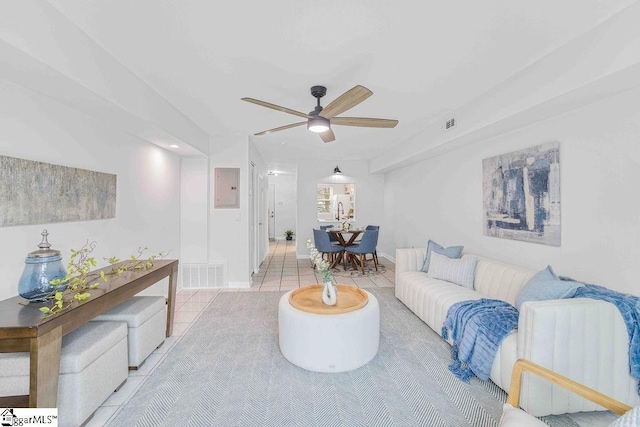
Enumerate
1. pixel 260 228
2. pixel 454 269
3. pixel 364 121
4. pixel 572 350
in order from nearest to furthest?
pixel 572 350, pixel 364 121, pixel 454 269, pixel 260 228

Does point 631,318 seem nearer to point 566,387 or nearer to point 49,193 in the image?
point 566,387

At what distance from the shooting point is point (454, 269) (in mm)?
3156

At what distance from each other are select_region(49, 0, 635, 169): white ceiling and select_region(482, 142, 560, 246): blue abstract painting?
837mm

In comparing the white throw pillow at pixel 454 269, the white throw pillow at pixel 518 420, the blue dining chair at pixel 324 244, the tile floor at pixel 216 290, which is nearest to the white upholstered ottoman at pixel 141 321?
the tile floor at pixel 216 290

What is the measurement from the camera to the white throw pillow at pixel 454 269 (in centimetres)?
306

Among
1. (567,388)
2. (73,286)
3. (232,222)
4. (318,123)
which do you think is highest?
(318,123)

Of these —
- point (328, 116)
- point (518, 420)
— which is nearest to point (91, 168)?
point (328, 116)

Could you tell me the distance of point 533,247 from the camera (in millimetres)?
2779

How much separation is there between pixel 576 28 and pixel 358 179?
17.9 ft

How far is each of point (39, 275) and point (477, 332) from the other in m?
3.00

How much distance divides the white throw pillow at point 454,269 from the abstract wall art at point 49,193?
360 cm

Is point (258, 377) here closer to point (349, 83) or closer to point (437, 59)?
point (349, 83)

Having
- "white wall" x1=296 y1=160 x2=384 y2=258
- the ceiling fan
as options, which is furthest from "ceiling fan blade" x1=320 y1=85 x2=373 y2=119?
"white wall" x1=296 y1=160 x2=384 y2=258

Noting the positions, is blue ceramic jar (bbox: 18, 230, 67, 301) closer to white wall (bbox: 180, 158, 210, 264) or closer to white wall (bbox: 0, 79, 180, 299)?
white wall (bbox: 0, 79, 180, 299)
